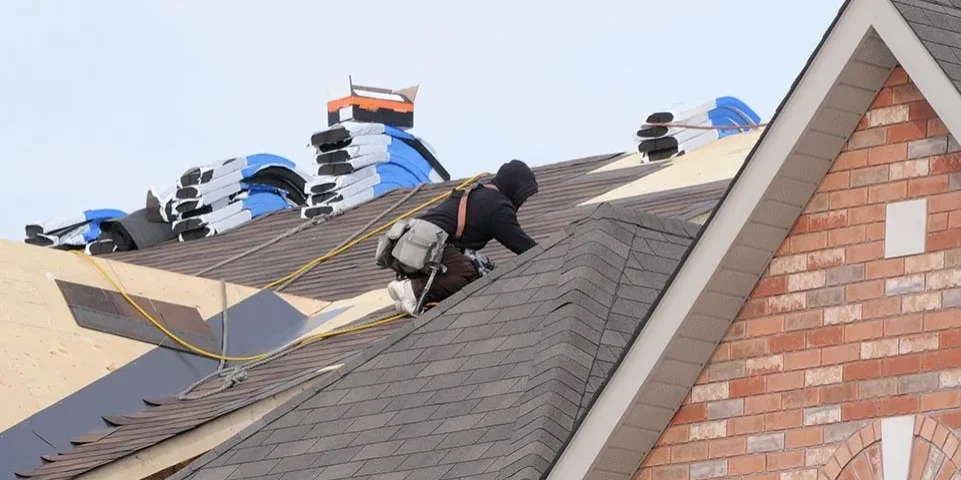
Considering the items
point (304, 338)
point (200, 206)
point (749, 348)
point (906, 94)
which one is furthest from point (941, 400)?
point (200, 206)

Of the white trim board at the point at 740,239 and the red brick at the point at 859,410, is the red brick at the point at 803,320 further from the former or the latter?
the red brick at the point at 859,410

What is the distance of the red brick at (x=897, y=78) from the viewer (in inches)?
380

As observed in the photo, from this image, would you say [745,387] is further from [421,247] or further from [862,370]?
[421,247]

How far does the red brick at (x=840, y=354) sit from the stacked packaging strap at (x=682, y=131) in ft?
35.4

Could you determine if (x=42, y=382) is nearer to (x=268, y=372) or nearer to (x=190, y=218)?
(x=268, y=372)

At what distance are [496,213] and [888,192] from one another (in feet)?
19.3

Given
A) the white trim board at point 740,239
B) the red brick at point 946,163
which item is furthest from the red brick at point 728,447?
the red brick at point 946,163

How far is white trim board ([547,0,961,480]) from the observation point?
946 centimetres

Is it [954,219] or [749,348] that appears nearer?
[954,219]

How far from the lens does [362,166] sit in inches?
939

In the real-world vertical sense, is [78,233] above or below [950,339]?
above

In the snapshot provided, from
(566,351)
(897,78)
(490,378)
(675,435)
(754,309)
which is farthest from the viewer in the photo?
(490,378)

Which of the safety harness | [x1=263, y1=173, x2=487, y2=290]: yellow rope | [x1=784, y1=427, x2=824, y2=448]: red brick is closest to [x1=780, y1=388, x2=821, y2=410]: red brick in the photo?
[x1=784, y1=427, x2=824, y2=448]: red brick

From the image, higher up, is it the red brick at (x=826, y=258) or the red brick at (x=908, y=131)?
the red brick at (x=908, y=131)
